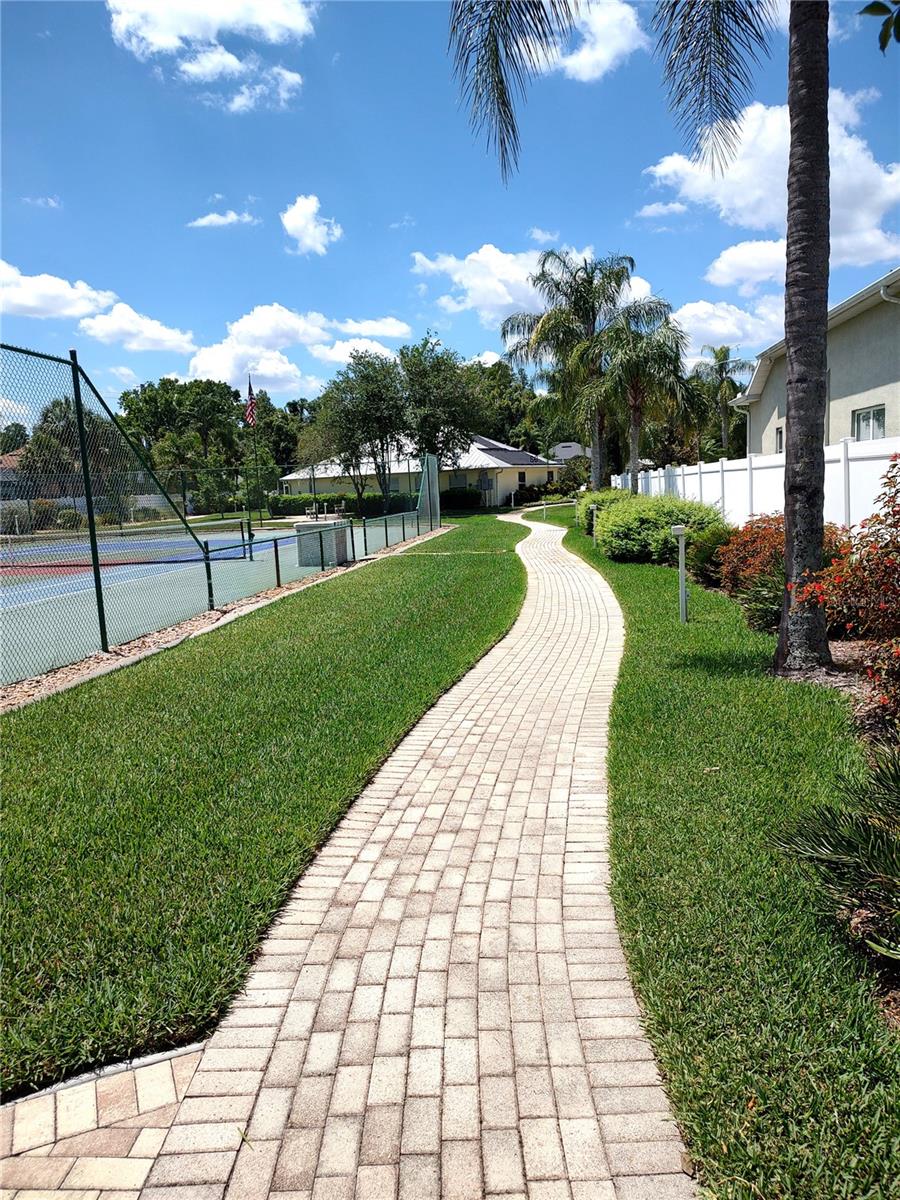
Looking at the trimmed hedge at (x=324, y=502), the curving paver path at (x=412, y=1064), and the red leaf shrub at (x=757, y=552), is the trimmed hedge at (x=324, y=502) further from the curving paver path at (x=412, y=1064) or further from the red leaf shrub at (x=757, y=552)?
the curving paver path at (x=412, y=1064)

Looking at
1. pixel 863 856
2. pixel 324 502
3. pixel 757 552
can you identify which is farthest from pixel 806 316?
pixel 324 502

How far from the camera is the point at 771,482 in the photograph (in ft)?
43.5

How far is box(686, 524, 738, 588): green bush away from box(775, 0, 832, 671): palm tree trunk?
6.01m

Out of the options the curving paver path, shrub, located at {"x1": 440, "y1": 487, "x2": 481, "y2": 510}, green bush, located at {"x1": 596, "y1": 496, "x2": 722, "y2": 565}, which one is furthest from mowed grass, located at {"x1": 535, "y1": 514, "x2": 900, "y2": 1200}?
shrub, located at {"x1": 440, "y1": 487, "x2": 481, "y2": 510}

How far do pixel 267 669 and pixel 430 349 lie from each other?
41305mm

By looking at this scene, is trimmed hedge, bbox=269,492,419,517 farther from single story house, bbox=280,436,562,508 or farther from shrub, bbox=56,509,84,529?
shrub, bbox=56,509,84,529

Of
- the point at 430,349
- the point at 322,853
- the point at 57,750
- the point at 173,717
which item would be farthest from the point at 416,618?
the point at 430,349

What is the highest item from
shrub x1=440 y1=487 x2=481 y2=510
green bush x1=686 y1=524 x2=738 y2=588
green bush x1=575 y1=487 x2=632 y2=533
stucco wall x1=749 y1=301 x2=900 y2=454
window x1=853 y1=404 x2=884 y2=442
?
stucco wall x1=749 y1=301 x2=900 y2=454

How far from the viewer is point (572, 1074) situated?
2.46 metres

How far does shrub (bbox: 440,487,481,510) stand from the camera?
159 feet

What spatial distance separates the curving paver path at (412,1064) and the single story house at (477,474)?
1671 inches

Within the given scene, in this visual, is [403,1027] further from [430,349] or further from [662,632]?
[430,349]

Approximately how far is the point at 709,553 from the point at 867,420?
5300 mm

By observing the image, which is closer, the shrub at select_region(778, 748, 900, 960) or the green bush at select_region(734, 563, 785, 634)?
the shrub at select_region(778, 748, 900, 960)
